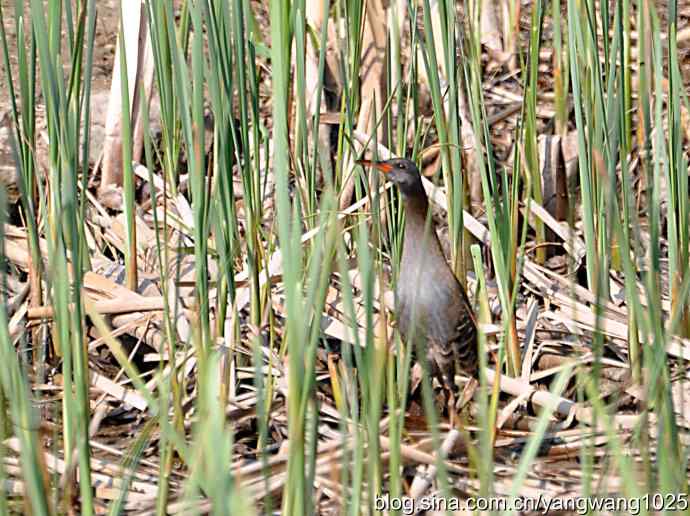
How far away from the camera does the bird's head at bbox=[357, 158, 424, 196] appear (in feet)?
9.18

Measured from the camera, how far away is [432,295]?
2.89 m

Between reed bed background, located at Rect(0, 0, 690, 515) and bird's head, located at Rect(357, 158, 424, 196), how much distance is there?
0.05m

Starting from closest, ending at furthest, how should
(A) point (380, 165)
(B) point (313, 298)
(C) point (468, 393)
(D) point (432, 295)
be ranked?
(B) point (313, 298) < (A) point (380, 165) < (D) point (432, 295) < (C) point (468, 393)

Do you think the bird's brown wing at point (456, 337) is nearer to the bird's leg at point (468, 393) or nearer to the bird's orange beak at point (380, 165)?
the bird's leg at point (468, 393)

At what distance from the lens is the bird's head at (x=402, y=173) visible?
2.80m

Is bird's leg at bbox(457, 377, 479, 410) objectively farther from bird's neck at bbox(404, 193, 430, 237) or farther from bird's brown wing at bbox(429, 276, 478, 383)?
bird's neck at bbox(404, 193, 430, 237)

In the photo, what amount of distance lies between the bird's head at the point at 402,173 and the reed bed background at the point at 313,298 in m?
0.05

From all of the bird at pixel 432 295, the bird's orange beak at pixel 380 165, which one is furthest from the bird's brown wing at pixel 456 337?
the bird's orange beak at pixel 380 165

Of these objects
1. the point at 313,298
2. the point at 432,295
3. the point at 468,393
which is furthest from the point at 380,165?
the point at 313,298

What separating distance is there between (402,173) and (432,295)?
0.98 feet

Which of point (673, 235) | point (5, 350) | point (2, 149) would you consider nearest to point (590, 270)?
point (673, 235)

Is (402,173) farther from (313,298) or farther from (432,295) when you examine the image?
(313,298)

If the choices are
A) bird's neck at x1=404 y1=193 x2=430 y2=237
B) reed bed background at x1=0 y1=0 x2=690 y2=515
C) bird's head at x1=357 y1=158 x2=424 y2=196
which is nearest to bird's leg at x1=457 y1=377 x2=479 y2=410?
reed bed background at x1=0 y1=0 x2=690 y2=515

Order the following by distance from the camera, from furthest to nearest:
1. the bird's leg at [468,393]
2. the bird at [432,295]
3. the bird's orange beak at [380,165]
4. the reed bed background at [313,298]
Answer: the bird's leg at [468,393] < the bird at [432,295] < the bird's orange beak at [380,165] < the reed bed background at [313,298]
